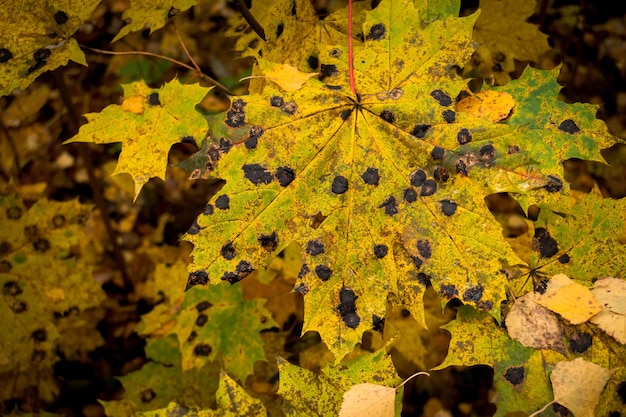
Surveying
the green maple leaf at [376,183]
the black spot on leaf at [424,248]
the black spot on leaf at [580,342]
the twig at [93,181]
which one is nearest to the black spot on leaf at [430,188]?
the green maple leaf at [376,183]

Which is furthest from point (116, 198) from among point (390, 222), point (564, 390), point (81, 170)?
point (564, 390)

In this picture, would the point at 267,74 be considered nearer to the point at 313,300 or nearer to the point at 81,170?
the point at 313,300

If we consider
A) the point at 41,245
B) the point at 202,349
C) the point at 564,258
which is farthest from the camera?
the point at 41,245

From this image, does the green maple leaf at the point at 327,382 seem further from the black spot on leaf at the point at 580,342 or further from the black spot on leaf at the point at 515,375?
the black spot on leaf at the point at 580,342

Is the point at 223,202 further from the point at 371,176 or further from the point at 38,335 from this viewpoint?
the point at 38,335

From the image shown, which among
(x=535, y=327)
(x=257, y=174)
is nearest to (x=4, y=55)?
(x=257, y=174)

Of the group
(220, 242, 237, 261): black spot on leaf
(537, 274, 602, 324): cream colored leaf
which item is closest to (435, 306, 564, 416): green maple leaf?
(537, 274, 602, 324): cream colored leaf
